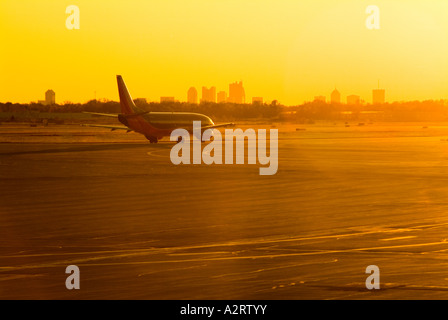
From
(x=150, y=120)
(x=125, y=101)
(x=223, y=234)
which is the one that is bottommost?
(x=223, y=234)

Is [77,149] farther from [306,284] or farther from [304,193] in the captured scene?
[306,284]

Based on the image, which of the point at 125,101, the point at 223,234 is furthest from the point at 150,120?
the point at 223,234

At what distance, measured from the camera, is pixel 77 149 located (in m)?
63.0

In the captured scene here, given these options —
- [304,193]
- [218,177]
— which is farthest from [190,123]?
[304,193]

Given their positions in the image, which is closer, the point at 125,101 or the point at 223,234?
the point at 223,234

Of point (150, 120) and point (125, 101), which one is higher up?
point (125, 101)

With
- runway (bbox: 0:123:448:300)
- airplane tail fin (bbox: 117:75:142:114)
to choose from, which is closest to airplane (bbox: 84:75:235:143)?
airplane tail fin (bbox: 117:75:142:114)

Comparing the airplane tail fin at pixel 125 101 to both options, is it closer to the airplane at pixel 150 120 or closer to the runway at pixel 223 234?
the airplane at pixel 150 120

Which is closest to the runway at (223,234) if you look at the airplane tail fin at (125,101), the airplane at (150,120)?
the airplane at (150,120)

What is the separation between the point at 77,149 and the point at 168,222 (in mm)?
42051

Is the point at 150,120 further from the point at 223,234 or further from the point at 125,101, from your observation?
the point at 223,234

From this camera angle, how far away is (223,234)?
65.3 feet

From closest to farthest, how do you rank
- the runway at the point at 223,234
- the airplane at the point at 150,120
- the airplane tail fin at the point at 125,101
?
1. the runway at the point at 223,234
2. the airplane at the point at 150,120
3. the airplane tail fin at the point at 125,101

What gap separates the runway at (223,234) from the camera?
1348 centimetres
